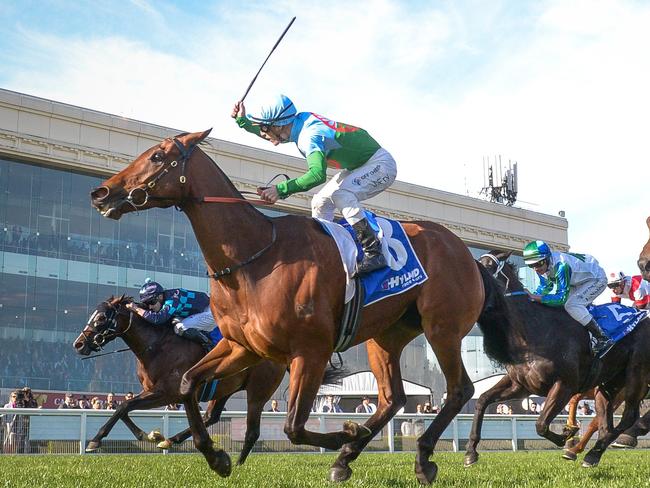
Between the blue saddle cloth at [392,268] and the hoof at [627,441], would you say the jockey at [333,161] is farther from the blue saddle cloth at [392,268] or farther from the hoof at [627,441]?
the hoof at [627,441]

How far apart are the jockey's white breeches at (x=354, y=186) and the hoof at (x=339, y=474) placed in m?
1.80

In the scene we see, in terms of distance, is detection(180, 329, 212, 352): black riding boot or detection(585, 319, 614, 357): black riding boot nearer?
detection(585, 319, 614, 357): black riding boot

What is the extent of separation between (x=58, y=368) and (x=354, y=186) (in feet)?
79.6

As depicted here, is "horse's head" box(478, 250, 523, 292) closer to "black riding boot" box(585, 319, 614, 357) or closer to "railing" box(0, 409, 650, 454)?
"black riding boot" box(585, 319, 614, 357)

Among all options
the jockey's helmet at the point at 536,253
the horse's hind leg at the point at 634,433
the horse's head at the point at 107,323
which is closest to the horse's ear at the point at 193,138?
the jockey's helmet at the point at 536,253

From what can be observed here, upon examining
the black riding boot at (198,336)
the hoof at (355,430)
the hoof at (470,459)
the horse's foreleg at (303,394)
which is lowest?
the hoof at (470,459)

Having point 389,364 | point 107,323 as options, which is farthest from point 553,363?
point 107,323

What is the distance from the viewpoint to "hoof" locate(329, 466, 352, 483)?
239 inches

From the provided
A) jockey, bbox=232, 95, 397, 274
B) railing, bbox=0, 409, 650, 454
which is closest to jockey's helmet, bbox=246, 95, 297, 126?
jockey, bbox=232, 95, 397, 274

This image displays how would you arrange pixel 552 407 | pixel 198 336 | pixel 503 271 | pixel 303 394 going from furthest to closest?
pixel 198 336, pixel 503 271, pixel 552 407, pixel 303 394

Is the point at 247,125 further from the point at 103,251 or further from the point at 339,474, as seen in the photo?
the point at 103,251

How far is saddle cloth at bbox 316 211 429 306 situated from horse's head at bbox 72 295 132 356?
4.99 m

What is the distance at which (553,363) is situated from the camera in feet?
27.1

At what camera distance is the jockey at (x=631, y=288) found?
35.0 ft
